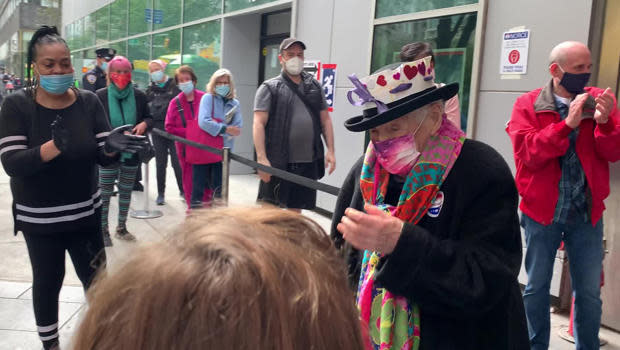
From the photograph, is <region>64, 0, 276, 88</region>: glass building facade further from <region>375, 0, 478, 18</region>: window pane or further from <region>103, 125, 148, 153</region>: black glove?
<region>103, 125, 148, 153</region>: black glove

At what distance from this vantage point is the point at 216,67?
1042 centimetres

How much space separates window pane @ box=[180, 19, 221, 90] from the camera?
10.3 m

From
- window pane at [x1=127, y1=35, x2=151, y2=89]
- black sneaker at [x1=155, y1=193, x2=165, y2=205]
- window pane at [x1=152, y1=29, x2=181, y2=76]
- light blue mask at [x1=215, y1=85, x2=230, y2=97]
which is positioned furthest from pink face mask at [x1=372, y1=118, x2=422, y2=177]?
window pane at [x1=127, y1=35, x2=151, y2=89]

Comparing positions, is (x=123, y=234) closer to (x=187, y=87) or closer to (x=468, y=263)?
(x=187, y=87)

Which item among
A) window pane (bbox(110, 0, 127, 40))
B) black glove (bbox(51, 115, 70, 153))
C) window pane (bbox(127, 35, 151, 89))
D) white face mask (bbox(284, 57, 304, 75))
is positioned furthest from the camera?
window pane (bbox(110, 0, 127, 40))

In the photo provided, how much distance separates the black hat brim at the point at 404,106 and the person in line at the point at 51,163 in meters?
1.76

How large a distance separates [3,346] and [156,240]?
3.41 m

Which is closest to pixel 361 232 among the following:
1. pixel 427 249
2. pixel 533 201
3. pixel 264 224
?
pixel 427 249

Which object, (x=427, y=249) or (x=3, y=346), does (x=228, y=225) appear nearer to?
(x=427, y=249)

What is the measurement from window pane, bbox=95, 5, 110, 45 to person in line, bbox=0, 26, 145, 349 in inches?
719

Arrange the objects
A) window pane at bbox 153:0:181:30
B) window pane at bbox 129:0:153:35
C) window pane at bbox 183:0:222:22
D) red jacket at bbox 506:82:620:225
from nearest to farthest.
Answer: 1. red jacket at bbox 506:82:620:225
2. window pane at bbox 183:0:222:22
3. window pane at bbox 153:0:181:30
4. window pane at bbox 129:0:153:35

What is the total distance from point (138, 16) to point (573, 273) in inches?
591

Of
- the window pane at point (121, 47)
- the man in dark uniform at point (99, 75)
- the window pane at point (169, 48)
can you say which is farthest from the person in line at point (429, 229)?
the window pane at point (121, 47)

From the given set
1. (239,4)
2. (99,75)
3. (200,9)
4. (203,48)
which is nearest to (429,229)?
(99,75)
